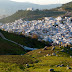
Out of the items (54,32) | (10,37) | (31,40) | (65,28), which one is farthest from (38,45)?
(65,28)

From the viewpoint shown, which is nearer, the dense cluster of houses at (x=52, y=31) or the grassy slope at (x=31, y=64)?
the grassy slope at (x=31, y=64)

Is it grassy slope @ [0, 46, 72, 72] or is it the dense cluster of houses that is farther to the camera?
the dense cluster of houses

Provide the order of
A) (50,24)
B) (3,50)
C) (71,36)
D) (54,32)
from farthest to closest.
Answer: (50,24) < (54,32) < (71,36) < (3,50)

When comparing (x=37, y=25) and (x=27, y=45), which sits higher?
(x=37, y=25)

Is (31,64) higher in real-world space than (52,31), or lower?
higher

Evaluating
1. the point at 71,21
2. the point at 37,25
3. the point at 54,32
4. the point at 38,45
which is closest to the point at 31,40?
the point at 38,45

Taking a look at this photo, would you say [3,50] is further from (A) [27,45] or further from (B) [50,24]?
(B) [50,24]

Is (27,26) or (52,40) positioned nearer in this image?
(52,40)

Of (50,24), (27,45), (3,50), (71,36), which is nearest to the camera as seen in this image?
(3,50)

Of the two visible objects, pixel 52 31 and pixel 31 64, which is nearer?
pixel 31 64
